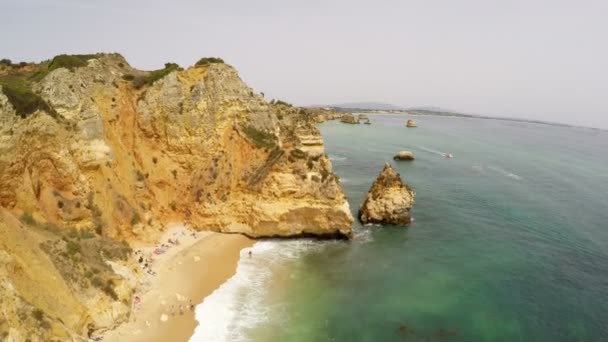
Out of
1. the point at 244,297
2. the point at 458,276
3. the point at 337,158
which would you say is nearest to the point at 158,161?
the point at 244,297

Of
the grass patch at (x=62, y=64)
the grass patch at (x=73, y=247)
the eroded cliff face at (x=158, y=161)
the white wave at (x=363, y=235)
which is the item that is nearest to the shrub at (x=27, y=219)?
the eroded cliff face at (x=158, y=161)

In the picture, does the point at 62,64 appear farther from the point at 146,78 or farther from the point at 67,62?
the point at 146,78

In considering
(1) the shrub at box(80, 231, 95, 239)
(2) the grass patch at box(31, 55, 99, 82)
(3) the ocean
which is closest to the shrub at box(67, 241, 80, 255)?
(1) the shrub at box(80, 231, 95, 239)

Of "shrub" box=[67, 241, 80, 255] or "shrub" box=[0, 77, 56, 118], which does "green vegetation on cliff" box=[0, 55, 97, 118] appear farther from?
"shrub" box=[67, 241, 80, 255]

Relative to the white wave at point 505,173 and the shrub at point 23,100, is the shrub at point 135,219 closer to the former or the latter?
the shrub at point 23,100

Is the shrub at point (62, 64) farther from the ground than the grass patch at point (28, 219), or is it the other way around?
the shrub at point (62, 64)

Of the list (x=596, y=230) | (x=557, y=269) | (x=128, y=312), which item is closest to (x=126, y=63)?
(x=128, y=312)

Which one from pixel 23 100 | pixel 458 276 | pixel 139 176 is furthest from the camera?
pixel 139 176
